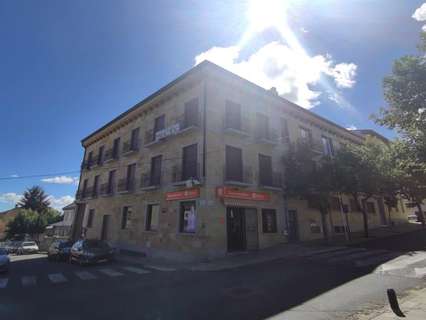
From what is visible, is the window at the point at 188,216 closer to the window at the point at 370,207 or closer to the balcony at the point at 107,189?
the balcony at the point at 107,189

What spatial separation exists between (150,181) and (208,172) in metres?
5.84

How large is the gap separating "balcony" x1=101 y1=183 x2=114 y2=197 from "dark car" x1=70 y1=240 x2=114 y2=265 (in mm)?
7405

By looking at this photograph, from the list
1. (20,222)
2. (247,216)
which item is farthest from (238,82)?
(20,222)

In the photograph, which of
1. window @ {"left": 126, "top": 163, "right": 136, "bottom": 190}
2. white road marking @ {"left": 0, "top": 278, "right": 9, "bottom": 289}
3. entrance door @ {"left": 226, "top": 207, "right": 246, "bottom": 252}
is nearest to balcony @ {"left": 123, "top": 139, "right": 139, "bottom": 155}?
window @ {"left": 126, "top": 163, "right": 136, "bottom": 190}

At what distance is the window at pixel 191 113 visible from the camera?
15823 millimetres

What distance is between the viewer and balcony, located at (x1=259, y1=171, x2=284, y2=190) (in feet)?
54.7

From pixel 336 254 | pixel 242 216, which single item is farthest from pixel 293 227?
pixel 336 254

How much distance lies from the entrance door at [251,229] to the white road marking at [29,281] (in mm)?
10487

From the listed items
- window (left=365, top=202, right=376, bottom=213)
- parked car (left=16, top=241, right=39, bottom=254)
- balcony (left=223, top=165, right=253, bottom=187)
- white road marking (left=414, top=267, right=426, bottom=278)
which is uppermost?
balcony (left=223, top=165, right=253, bottom=187)

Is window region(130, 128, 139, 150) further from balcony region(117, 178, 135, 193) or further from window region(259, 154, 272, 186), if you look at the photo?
window region(259, 154, 272, 186)

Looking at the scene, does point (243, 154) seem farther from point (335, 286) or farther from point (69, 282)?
point (69, 282)

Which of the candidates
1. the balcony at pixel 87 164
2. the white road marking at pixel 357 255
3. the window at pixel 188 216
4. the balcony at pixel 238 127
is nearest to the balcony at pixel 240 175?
the balcony at pixel 238 127

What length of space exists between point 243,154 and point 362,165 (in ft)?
30.1

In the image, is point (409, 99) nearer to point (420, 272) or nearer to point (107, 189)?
point (420, 272)
